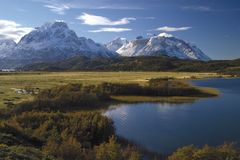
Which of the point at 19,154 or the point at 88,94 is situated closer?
the point at 19,154

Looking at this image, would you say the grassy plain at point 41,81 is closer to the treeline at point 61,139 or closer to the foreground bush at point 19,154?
the treeline at point 61,139

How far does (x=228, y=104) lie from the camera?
71812 millimetres

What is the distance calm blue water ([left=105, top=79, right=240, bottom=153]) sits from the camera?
4006 cm

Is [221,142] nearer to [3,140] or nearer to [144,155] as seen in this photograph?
[144,155]

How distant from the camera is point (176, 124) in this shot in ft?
164

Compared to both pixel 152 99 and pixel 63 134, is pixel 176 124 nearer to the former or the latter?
pixel 63 134

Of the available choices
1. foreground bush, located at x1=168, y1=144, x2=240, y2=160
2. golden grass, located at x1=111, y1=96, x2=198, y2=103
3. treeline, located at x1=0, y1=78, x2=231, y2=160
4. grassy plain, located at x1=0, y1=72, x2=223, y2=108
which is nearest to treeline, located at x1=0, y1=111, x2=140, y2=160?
treeline, located at x1=0, y1=78, x2=231, y2=160

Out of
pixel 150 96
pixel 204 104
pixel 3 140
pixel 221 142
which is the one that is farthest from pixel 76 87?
pixel 3 140

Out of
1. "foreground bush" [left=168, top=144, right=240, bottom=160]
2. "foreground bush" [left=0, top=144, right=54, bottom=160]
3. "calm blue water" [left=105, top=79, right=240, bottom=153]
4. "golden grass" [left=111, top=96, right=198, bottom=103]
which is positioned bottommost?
"calm blue water" [left=105, top=79, right=240, bottom=153]

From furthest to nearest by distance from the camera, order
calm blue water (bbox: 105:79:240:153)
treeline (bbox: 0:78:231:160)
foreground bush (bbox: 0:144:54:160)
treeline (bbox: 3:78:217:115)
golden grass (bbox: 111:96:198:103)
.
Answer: golden grass (bbox: 111:96:198:103), treeline (bbox: 3:78:217:115), calm blue water (bbox: 105:79:240:153), treeline (bbox: 0:78:231:160), foreground bush (bbox: 0:144:54:160)

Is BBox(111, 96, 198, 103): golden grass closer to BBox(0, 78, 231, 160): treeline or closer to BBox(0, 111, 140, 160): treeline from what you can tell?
BBox(0, 78, 231, 160): treeline

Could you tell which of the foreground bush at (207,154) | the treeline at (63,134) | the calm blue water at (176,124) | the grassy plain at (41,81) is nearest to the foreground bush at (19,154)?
the treeline at (63,134)

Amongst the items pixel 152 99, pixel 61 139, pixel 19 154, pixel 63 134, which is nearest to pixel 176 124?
pixel 63 134

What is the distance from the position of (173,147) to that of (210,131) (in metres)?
9.46
